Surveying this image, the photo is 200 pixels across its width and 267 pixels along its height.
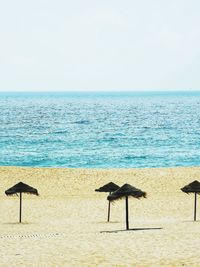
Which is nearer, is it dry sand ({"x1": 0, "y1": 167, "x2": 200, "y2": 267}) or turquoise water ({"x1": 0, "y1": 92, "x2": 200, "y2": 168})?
dry sand ({"x1": 0, "y1": 167, "x2": 200, "y2": 267})

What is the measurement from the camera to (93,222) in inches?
1013

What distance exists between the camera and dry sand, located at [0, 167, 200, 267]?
16.8 meters

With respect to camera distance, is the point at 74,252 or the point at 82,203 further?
the point at 82,203

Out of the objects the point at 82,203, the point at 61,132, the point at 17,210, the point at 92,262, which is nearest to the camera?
the point at 92,262

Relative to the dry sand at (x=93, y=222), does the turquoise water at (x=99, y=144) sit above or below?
below

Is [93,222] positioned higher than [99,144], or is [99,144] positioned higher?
[93,222]

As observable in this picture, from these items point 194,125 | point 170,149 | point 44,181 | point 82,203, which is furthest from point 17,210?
point 194,125

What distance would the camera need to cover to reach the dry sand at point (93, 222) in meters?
16.8

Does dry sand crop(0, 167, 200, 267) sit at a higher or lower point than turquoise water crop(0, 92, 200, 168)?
higher

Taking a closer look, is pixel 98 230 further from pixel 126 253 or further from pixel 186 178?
pixel 186 178

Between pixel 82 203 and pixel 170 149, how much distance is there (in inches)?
1391

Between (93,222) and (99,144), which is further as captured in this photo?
(99,144)

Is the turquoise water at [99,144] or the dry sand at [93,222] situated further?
the turquoise water at [99,144]

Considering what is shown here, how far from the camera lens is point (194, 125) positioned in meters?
100
